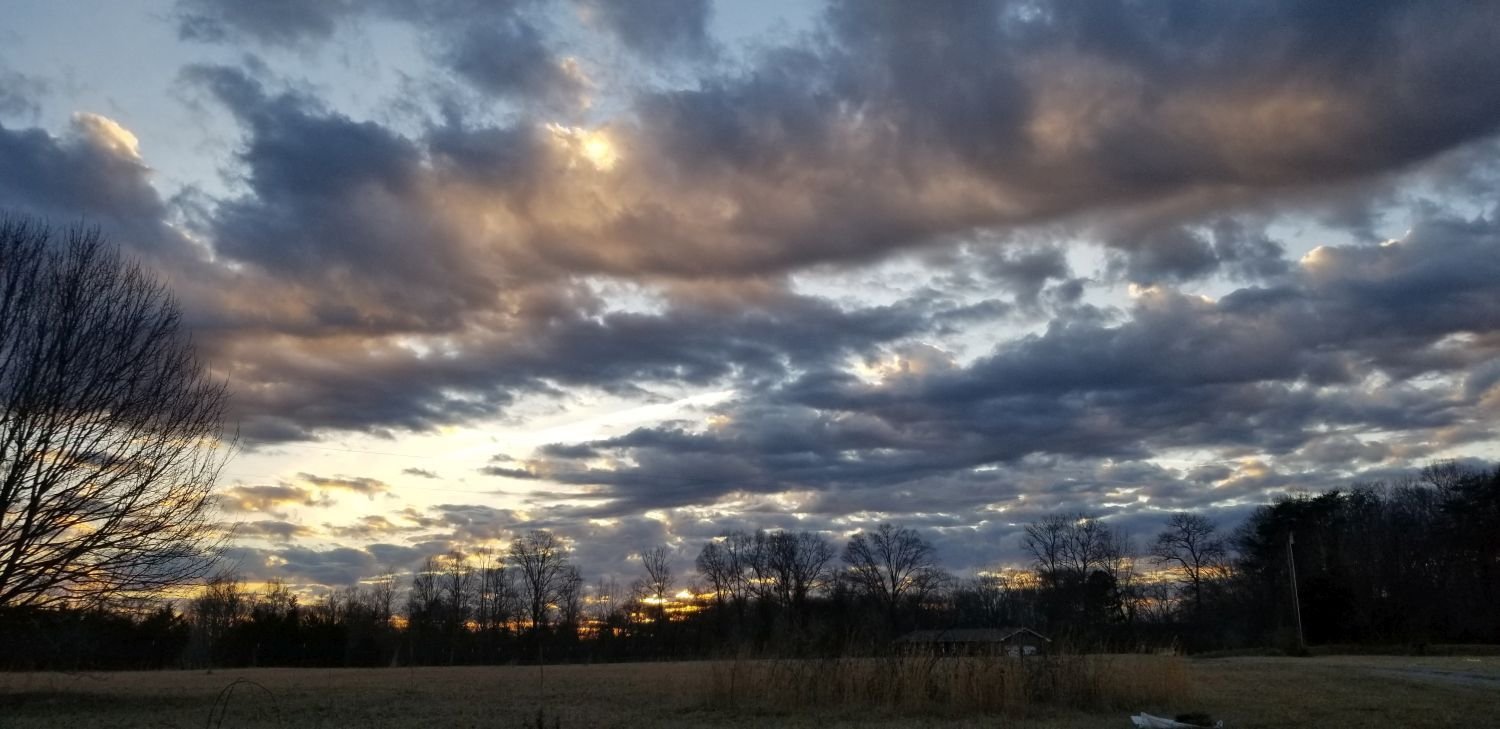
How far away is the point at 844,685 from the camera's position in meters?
21.6

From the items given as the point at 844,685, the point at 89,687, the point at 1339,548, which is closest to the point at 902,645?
the point at 844,685

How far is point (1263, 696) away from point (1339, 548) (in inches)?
2600

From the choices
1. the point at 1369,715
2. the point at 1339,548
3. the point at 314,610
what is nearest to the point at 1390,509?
the point at 1339,548

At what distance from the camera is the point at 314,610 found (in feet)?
298

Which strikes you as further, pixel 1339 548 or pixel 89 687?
pixel 1339 548

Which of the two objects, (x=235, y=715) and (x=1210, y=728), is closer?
(x=1210, y=728)

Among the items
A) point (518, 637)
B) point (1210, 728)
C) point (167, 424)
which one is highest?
point (167, 424)

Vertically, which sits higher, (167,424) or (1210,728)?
(167,424)

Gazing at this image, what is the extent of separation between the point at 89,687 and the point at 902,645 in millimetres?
28491

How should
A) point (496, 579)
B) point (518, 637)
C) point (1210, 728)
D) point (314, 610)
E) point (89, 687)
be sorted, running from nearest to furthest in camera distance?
point (1210, 728) → point (89, 687) → point (314, 610) → point (518, 637) → point (496, 579)

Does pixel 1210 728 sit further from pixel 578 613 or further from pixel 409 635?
pixel 578 613

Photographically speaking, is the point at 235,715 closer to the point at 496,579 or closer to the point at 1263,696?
the point at 1263,696

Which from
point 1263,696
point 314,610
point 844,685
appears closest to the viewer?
point 844,685

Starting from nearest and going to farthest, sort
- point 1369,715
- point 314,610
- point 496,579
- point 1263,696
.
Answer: point 1369,715
point 1263,696
point 314,610
point 496,579
